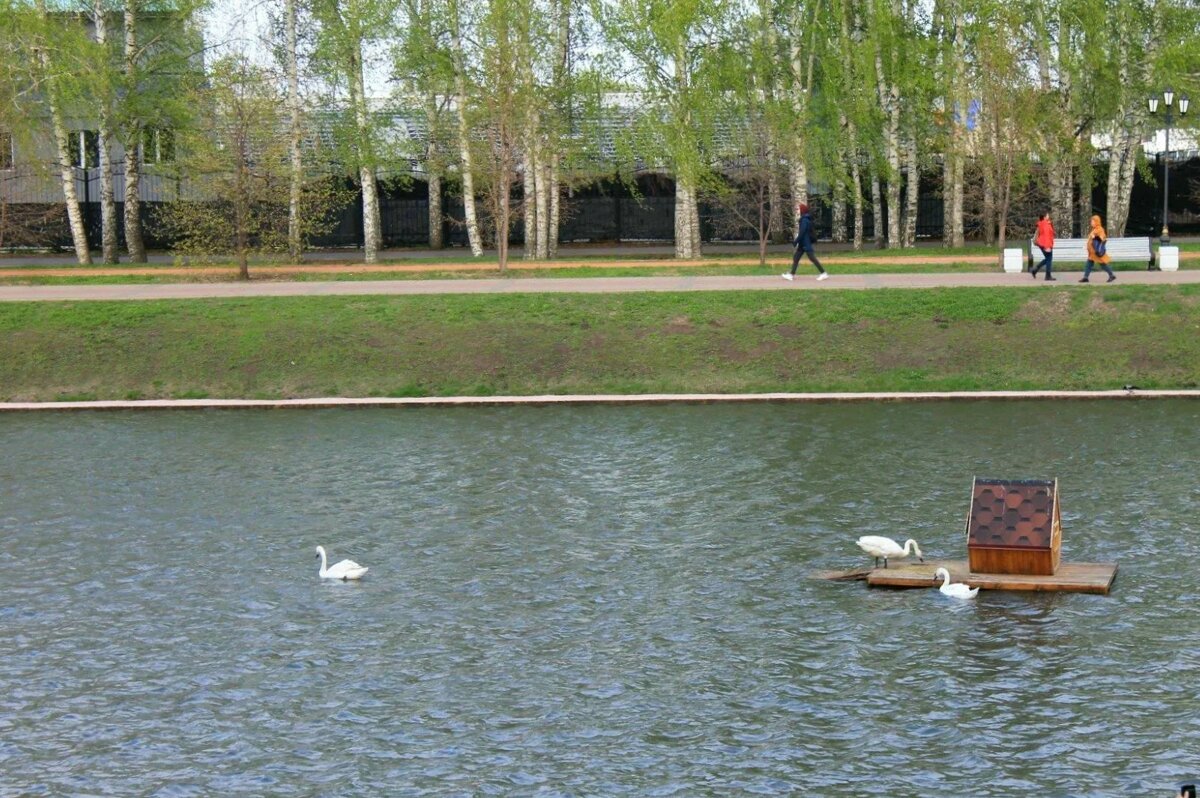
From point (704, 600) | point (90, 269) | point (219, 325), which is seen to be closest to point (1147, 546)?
point (704, 600)

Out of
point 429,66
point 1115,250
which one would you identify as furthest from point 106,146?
point 1115,250

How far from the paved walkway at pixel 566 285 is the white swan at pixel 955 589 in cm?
2060

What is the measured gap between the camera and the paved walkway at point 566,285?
37969 millimetres

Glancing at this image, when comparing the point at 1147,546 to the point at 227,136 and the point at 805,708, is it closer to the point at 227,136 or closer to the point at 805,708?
the point at 805,708

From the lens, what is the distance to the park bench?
4044cm

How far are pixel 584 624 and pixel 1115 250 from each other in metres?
28.0

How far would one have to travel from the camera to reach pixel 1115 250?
40500 millimetres

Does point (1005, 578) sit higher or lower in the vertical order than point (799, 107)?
lower

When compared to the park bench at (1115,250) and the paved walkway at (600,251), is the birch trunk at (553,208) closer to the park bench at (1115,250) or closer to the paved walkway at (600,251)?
the paved walkway at (600,251)

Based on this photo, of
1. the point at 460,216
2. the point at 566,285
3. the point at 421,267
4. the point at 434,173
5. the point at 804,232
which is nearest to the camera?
the point at 804,232

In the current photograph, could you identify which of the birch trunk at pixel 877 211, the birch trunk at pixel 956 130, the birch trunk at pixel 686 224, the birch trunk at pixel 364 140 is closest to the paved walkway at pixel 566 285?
the birch trunk at pixel 364 140

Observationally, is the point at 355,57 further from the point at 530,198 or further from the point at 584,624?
the point at 584,624

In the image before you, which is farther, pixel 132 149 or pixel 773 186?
pixel 132 149

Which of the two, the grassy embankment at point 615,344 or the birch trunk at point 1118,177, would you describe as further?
the birch trunk at point 1118,177
